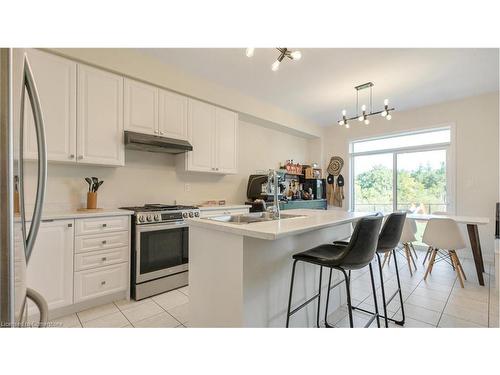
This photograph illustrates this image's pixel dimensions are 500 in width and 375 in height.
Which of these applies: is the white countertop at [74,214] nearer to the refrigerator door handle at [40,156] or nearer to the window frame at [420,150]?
the refrigerator door handle at [40,156]

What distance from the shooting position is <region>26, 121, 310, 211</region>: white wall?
236cm

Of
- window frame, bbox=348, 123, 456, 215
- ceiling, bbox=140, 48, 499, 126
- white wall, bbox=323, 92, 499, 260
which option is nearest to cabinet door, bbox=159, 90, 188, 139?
ceiling, bbox=140, 48, 499, 126

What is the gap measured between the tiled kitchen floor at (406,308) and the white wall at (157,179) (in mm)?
1126

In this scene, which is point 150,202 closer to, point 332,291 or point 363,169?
point 332,291

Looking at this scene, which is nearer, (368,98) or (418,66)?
(418,66)

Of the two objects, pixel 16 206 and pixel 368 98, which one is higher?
pixel 368 98

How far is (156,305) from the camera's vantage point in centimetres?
223

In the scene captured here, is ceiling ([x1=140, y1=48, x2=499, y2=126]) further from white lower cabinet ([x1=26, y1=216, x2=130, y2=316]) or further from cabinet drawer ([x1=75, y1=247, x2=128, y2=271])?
cabinet drawer ([x1=75, y1=247, x2=128, y2=271])

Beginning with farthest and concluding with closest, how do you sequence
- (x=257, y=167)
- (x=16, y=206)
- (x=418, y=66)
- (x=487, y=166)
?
(x=257, y=167) → (x=487, y=166) → (x=418, y=66) → (x=16, y=206)

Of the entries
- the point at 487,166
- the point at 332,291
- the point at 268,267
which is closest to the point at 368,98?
the point at 487,166

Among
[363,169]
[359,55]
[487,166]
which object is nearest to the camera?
[359,55]

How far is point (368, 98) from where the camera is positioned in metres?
3.87
